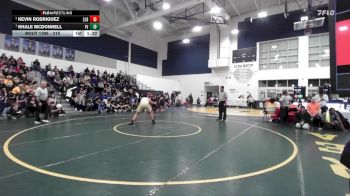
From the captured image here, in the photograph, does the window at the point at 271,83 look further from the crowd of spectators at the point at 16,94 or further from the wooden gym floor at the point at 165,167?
the crowd of spectators at the point at 16,94

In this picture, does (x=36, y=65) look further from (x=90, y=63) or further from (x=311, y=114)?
(x=311, y=114)

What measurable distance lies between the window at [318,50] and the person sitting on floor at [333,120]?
543 inches

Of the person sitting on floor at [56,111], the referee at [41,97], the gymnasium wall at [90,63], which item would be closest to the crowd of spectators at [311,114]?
the referee at [41,97]

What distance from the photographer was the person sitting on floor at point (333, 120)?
8828 millimetres

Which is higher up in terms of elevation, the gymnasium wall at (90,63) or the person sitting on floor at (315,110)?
the gymnasium wall at (90,63)

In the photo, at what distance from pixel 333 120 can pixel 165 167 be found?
8442 mm

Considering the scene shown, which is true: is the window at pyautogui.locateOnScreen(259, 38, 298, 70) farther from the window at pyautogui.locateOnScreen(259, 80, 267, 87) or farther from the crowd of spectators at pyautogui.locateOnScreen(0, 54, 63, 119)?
the crowd of spectators at pyautogui.locateOnScreen(0, 54, 63, 119)

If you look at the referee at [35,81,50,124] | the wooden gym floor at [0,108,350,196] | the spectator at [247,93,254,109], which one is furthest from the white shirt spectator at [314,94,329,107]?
the spectator at [247,93,254,109]

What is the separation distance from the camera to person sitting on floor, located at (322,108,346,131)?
29.0ft

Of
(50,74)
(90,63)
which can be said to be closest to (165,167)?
(50,74)

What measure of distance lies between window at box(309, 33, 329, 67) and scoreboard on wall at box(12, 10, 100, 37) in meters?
20.1

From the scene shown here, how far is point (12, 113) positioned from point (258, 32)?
76.6 feet

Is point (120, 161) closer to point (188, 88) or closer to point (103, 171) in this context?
point (103, 171)

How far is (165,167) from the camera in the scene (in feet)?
12.5
